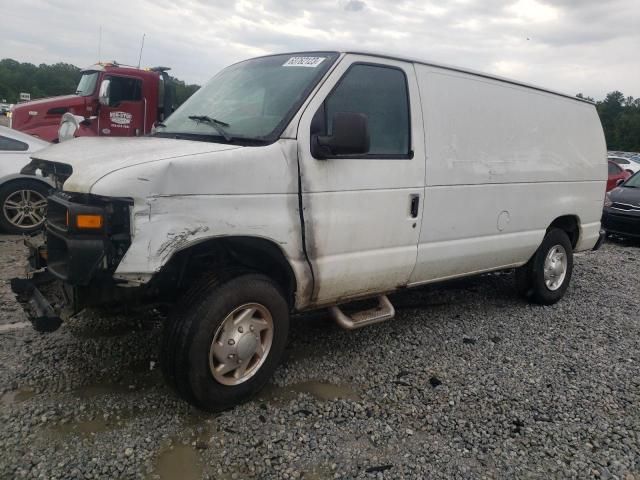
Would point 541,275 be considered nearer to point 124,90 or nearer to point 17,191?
point 17,191

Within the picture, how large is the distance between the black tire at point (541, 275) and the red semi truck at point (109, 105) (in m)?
7.44

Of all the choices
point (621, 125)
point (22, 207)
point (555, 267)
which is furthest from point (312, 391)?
point (621, 125)

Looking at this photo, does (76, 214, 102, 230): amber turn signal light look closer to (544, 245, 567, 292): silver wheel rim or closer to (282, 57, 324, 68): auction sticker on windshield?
(282, 57, 324, 68): auction sticker on windshield

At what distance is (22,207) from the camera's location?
23.6ft

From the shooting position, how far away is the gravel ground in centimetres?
270

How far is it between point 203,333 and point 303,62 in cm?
193

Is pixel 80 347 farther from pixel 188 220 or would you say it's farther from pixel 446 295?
pixel 446 295

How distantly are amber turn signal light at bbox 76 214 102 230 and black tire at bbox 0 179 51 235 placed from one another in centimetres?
511

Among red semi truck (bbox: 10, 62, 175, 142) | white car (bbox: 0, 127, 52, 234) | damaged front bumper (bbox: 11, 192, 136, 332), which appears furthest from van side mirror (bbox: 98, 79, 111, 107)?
damaged front bumper (bbox: 11, 192, 136, 332)

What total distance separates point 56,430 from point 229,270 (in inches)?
49.7

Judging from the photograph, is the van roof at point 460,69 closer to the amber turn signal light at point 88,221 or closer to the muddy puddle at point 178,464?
the amber turn signal light at point 88,221

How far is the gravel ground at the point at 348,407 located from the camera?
2697 mm

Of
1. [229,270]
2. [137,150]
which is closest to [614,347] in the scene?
[229,270]

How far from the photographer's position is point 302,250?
3266 mm
